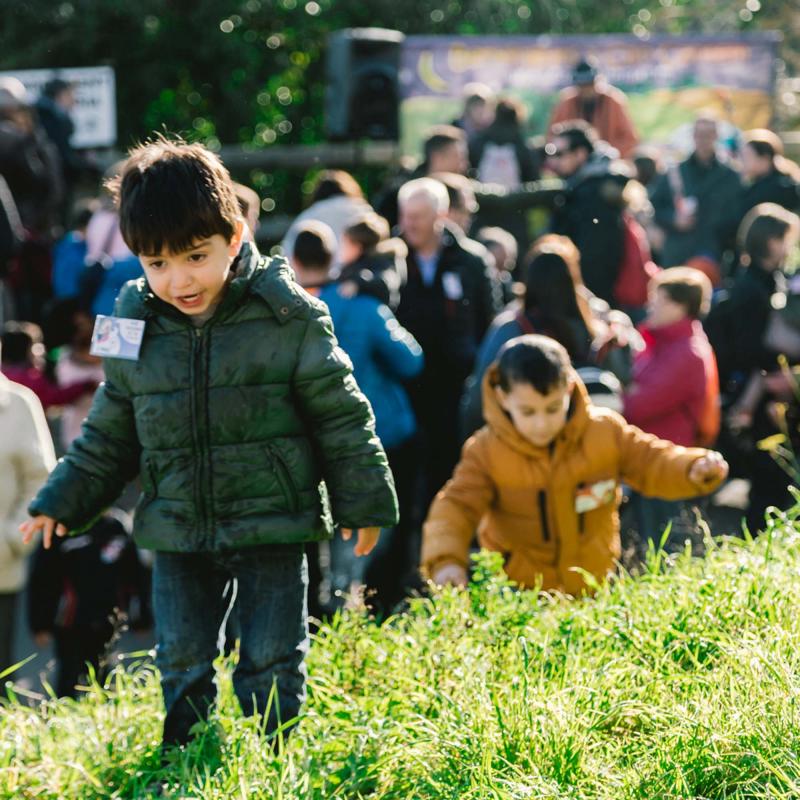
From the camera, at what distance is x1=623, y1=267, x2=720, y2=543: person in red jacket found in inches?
251

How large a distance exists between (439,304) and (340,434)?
3.79m

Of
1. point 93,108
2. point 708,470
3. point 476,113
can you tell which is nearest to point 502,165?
point 476,113

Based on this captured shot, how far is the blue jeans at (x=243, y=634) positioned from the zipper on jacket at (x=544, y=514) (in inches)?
53.0

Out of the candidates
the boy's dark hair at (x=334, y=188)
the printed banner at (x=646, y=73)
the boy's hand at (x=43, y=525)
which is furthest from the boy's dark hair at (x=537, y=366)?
the printed banner at (x=646, y=73)

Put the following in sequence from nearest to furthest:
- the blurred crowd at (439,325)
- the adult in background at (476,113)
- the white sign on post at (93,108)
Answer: the blurred crowd at (439,325)
the adult in background at (476,113)
the white sign on post at (93,108)

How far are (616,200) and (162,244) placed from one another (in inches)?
229

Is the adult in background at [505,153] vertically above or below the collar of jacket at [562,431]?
above

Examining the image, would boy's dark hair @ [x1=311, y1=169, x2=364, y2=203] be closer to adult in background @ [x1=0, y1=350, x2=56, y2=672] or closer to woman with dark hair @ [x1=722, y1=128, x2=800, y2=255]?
woman with dark hair @ [x1=722, y1=128, x2=800, y2=255]

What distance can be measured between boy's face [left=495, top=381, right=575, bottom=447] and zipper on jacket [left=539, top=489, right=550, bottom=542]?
17cm

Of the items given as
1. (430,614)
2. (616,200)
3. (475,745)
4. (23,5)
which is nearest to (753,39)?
(616,200)

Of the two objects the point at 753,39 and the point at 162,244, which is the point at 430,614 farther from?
the point at 753,39

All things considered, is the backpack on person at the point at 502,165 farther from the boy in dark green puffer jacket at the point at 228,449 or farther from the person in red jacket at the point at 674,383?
the boy in dark green puffer jacket at the point at 228,449

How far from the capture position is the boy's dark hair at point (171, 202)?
3.34 m

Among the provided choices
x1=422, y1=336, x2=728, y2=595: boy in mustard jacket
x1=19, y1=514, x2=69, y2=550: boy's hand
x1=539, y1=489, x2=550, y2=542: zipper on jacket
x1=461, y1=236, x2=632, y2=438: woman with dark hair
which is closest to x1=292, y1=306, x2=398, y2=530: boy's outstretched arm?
x1=19, y1=514, x2=69, y2=550: boy's hand
